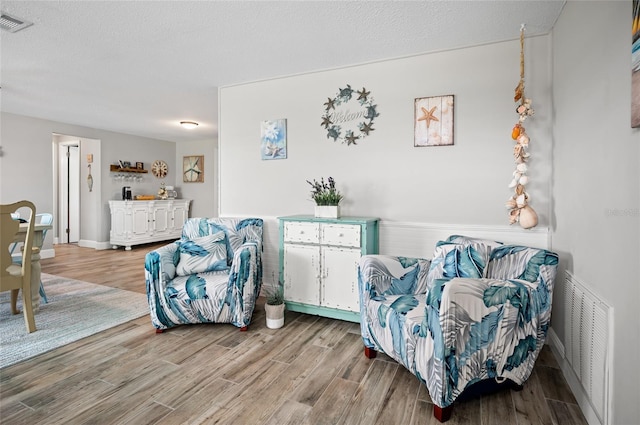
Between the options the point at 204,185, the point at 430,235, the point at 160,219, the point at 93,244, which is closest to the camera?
the point at 430,235

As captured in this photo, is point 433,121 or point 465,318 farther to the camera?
point 433,121

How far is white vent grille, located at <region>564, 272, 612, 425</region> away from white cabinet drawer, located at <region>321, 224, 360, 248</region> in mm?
1465

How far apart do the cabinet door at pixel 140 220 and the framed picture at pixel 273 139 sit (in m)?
4.25

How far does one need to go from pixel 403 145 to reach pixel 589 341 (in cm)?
195

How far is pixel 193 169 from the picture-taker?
7824 millimetres

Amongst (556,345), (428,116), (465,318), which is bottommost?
(556,345)

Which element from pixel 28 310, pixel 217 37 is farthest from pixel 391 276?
pixel 28 310

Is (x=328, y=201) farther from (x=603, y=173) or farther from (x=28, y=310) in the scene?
(x=28, y=310)

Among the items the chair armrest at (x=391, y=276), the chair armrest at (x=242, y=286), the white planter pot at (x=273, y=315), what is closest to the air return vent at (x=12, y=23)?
the chair armrest at (x=242, y=286)

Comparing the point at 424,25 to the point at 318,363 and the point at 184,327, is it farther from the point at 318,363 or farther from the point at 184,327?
the point at 184,327

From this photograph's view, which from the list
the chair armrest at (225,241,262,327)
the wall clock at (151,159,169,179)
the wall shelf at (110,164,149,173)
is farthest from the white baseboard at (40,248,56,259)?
the chair armrest at (225,241,262,327)

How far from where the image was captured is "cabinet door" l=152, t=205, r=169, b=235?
702 cm

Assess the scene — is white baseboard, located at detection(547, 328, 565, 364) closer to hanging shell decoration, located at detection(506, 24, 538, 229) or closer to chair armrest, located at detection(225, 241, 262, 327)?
hanging shell decoration, located at detection(506, 24, 538, 229)

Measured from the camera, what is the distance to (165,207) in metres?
7.23
